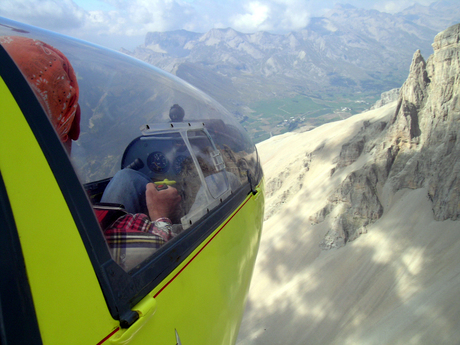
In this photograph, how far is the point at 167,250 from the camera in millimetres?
1050

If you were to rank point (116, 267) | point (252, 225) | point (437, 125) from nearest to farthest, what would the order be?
point (116, 267), point (252, 225), point (437, 125)

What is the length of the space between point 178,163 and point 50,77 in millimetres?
701

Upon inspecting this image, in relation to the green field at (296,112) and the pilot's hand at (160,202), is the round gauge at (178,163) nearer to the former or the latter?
the pilot's hand at (160,202)

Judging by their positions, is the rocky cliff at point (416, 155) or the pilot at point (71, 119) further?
the rocky cliff at point (416, 155)

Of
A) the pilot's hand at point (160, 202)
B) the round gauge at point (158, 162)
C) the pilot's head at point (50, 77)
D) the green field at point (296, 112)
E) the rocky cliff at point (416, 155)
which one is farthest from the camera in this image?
the green field at point (296, 112)

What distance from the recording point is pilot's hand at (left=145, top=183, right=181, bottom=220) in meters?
1.29

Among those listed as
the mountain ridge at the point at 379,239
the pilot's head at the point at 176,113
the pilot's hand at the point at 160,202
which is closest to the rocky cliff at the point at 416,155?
the mountain ridge at the point at 379,239

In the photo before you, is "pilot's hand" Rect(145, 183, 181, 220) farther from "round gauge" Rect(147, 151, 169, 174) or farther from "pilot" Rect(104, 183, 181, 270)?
"round gauge" Rect(147, 151, 169, 174)

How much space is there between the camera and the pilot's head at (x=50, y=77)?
0.90 m

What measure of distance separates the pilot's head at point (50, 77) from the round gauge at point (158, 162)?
0.51 meters

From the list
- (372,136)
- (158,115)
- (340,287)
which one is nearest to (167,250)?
(158,115)

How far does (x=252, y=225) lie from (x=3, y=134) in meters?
1.47

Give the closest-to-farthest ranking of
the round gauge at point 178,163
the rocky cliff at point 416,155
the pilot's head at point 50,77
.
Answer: the pilot's head at point 50,77 < the round gauge at point 178,163 < the rocky cliff at point 416,155

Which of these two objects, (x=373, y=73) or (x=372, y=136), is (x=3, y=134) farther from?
(x=373, y=73)
